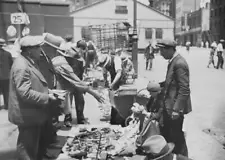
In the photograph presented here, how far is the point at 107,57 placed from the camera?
683 centimetres

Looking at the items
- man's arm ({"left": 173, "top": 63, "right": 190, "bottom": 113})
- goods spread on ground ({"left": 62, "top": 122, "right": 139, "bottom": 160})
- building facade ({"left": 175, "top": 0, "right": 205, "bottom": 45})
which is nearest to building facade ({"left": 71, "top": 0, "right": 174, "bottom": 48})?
building facade ({"left": 175, "top": 0, "right": 205, "bottom": 45})

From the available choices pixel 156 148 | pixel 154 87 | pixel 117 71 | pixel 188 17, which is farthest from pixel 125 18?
pixel 156 148

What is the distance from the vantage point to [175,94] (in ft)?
13.5

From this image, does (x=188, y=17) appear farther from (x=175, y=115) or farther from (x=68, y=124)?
(x=175, y=115)

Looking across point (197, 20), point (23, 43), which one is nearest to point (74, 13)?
point (197, 20)

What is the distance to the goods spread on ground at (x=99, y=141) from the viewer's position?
481 cm

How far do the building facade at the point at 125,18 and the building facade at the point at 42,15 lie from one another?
2548 centimetres

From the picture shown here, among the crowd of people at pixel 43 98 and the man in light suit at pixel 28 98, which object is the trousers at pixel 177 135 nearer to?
the crowd of people at pixel 43 98

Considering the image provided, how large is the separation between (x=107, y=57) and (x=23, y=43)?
10.2 ft

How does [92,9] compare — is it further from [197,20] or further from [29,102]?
[29,102]

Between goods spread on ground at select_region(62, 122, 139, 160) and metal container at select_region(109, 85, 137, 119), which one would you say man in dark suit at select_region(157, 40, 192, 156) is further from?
metal container at select_region(109, 85, 137, 119)

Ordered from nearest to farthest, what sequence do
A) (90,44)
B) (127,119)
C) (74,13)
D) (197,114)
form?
1. (127,119)
2. (197,114)
3. (90,44)
4. (74,13)

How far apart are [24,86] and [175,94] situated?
6.64ft

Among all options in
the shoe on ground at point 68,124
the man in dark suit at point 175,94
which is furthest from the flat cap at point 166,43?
the shoe on ground at point 68,124
